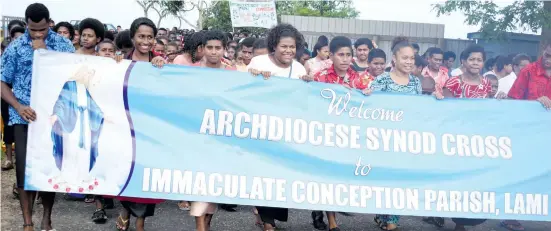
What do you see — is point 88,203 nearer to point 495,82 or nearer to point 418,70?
point 418,70

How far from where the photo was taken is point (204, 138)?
4684mm

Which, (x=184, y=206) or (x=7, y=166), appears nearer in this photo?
(x=184, y=206)

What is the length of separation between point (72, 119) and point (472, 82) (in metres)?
3.67

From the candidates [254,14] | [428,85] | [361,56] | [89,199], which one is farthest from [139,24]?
[254,14]

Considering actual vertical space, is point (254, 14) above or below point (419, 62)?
above

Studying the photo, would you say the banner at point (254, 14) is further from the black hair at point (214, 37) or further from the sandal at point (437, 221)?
the black hair at point (214, 37)

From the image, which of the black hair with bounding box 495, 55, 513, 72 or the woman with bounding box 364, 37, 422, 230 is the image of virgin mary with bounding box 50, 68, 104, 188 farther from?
the black hair with bounding box 495, 55, 513, 72

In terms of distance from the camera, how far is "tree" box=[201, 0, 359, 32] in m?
62.6

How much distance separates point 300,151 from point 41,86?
6.63 ft

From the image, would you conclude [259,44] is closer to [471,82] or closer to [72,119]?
[471,82]

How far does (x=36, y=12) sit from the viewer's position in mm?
4609

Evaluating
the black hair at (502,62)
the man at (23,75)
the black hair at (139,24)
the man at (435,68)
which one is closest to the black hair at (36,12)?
the man at (23,75)

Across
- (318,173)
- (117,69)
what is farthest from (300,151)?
(117,69)

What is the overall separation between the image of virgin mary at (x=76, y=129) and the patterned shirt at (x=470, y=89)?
336 centimetres
